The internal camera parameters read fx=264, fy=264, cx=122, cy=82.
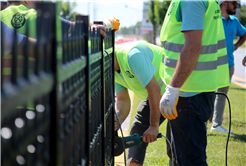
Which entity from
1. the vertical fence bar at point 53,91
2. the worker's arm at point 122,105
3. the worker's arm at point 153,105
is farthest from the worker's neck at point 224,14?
the vertical fence bar at point 53,91

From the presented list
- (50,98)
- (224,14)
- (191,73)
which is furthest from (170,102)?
(224,14)

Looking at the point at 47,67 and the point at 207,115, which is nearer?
the point at 47,67

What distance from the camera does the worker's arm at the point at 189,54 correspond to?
6.61 feet

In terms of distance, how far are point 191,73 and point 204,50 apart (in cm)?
21

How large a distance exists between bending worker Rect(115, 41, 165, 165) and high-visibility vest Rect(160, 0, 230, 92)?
1.12 feet

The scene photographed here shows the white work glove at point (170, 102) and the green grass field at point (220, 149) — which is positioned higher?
the white work glove at point (170, 102)

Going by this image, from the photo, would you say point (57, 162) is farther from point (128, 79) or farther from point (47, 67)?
point (128, 79)

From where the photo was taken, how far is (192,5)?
1991mm

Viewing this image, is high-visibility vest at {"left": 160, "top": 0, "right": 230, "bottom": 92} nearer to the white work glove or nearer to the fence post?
the white work glove

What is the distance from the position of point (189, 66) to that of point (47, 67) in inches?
54.8

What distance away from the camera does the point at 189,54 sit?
2.02 meters

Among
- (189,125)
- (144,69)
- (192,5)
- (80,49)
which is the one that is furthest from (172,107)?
(80,49)

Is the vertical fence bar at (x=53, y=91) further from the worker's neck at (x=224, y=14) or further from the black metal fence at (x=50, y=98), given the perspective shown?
the worker's neck at (x=224, y=14)

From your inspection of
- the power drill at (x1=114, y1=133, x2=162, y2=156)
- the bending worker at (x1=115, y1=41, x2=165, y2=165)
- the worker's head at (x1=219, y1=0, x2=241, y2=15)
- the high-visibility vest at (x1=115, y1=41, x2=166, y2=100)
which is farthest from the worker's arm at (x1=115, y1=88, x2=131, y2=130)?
the worker's head at (x1=219, y1=0, x2=241, y2=15)
